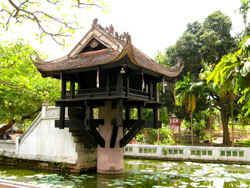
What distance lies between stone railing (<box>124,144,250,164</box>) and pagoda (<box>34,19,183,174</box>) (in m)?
4.56

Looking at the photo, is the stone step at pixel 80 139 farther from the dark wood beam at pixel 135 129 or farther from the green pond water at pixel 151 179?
the dark wood beam at pixel 135 129

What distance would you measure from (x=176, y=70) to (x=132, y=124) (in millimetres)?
3617

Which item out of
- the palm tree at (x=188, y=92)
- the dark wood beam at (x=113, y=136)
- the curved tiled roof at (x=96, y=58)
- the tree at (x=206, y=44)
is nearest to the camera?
the curved tiled roof at (x=96, y=58)

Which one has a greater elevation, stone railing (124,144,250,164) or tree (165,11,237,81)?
tree (165,11,237,81)

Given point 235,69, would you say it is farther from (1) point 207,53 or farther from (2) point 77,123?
(1) point 207,53

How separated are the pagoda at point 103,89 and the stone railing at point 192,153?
4.56 m

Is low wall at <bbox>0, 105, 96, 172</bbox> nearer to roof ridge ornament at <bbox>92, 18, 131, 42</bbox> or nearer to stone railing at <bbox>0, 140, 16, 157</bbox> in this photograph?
stone railing at <bbox>0, 140, 16, 157</bbox>

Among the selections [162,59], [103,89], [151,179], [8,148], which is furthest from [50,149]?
[162,59]

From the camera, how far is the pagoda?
1034cm

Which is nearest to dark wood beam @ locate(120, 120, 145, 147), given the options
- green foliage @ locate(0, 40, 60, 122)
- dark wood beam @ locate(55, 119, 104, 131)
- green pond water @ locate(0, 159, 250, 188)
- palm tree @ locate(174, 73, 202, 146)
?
dark wood beam @ locate(55, 119, 104, 131)

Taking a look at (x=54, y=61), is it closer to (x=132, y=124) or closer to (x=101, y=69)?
(x=101, y=69)

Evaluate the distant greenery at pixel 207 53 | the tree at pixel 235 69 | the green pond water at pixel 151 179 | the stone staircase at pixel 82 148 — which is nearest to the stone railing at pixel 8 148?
the green pond water at pixel 151 179

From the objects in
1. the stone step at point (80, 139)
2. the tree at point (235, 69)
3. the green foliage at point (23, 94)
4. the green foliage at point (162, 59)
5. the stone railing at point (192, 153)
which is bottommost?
the stone railing at point (192, 153)

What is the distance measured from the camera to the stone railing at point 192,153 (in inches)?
563
